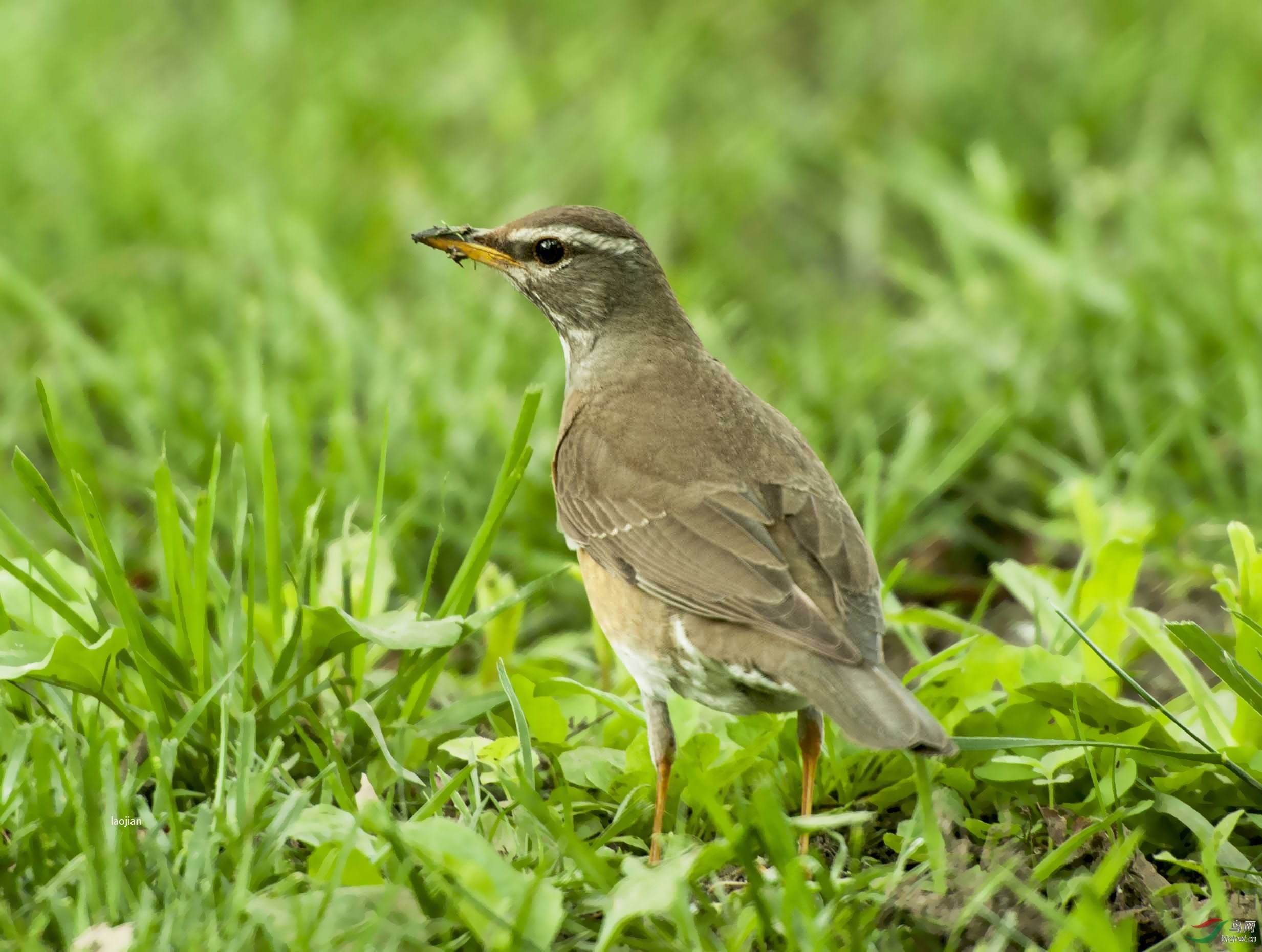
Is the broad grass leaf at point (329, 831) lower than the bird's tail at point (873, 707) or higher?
lower

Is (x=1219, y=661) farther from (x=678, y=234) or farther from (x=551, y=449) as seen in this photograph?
(x=678, y=234)

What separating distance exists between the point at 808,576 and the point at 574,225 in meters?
1.70

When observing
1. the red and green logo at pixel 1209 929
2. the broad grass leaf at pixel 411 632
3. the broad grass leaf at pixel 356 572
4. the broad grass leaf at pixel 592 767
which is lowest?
the red and green logo at pixel 1209 929

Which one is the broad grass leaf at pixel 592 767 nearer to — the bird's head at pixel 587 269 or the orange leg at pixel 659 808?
the orange leg at pixel 659 808

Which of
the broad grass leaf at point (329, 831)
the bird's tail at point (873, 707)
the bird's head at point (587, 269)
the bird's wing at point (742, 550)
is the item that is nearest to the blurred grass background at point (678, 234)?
the bird's head at point (587, 269)

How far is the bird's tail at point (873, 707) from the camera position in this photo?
11.3 feet

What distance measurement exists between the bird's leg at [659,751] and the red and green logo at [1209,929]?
127cm

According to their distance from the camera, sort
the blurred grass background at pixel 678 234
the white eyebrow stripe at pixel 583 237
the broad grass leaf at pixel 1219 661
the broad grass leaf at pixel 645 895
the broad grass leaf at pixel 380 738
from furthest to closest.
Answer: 1. the blurred grass background at pixel 678 234
2. the white eyebrow stripe at pixel 583 237
3. the broad grass leaf at pixel 380 738
4. the broad grass leaf at pixel 1219 661
5. the broad grass leaf at pixel 645 895

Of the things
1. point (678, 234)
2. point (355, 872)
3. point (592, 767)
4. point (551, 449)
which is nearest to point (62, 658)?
point (355, 872)

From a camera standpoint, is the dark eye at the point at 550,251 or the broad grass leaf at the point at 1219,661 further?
the dark eye at the point at 550,251

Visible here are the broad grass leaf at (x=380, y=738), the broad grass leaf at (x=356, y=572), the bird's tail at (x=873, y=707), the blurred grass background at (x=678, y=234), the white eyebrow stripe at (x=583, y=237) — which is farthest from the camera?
the blurred grass background at (x=678, y=234)

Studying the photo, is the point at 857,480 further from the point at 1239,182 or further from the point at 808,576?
the point at 1239,182

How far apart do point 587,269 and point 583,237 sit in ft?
0.37

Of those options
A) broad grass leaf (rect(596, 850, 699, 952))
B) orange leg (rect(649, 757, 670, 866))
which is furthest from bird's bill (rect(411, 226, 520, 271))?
broad grass leaf (rect(596, 850, 699, 952))
